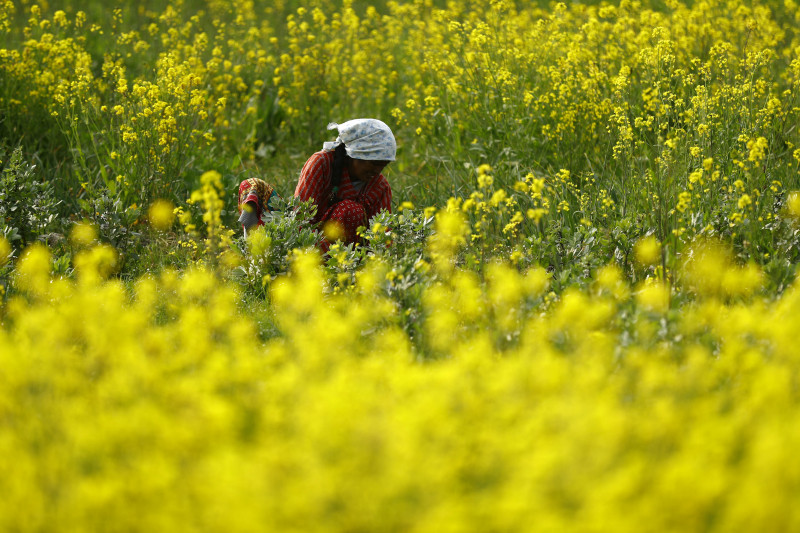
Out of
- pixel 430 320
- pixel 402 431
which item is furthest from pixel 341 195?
pixel 402 431

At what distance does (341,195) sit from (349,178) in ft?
0.36

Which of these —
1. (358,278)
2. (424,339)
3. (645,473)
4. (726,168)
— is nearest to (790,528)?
(645,473)

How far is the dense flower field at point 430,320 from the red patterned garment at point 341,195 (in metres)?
0.33

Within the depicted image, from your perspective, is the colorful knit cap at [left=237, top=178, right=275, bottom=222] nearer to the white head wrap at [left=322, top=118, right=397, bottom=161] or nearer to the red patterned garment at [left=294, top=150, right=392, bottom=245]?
the red patterned garment at [left=294, top=150, right=392, bottom=245]

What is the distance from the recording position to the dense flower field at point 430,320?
1819mm

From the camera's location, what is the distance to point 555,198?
4.46 m

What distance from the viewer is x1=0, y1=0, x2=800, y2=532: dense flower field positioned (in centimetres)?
182

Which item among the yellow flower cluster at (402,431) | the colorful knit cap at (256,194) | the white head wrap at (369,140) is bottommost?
the yellow flower cluster at (402,431)

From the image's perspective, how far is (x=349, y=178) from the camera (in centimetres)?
456

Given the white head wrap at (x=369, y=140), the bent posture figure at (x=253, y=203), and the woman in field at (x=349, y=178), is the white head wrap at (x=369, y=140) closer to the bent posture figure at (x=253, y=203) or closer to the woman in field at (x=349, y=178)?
the woman in field at (x=349, y=178)

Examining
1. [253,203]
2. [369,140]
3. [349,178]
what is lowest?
[253,203]

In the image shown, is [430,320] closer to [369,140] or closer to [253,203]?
[369,140]

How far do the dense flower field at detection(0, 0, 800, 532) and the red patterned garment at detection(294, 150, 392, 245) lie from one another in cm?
33

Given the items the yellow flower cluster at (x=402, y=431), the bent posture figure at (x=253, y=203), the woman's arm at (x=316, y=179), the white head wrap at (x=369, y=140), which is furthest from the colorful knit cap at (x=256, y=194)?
the yellow flower cluster at (x=402, y=431)
